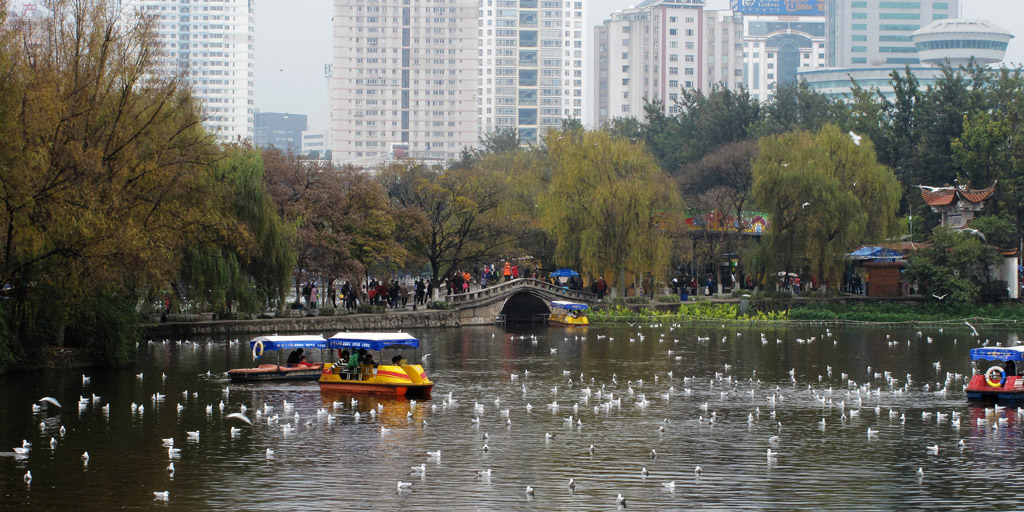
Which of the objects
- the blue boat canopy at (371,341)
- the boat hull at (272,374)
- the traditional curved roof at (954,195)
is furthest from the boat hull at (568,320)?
the blue boat canopy at (371,341)

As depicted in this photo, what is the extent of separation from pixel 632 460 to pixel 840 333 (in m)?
35.1

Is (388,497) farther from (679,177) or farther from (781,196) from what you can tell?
(679,177)

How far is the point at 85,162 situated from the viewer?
32.9m

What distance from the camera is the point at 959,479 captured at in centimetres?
2217

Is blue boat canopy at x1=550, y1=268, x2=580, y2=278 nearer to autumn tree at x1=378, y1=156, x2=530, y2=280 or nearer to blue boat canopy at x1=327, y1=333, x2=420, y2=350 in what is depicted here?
autumn tree at x1=378, y1=156, x2=530, y2=280

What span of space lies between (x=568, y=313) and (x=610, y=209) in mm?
6105

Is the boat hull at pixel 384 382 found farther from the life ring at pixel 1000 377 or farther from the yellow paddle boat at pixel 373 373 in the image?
the life ring at pixel 1000 377

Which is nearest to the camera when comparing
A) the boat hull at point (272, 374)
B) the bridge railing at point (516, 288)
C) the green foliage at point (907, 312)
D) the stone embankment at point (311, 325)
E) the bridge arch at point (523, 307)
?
the boat hull at point (272, 374)

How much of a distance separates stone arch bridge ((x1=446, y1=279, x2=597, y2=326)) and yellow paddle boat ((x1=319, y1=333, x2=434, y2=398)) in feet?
90.7

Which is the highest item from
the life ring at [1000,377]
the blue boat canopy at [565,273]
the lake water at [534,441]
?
the blue boat canopy at [565,273]

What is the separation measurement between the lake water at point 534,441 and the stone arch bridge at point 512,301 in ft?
64.7

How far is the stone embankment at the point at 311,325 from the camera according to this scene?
48938 millimetres

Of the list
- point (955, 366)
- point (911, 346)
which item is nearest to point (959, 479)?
point (955, 366)

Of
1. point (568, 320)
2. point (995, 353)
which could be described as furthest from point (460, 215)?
point (995, 353)
